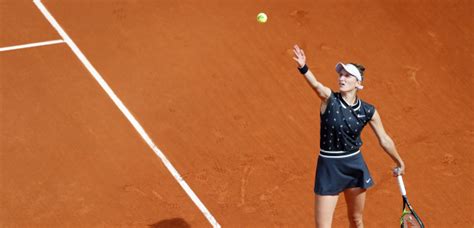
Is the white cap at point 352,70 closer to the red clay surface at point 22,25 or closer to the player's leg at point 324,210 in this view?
the player's leg at point 324,210

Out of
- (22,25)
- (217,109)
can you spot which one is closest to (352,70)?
(217,109)

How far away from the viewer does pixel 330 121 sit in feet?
23.9

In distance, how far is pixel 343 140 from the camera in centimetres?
737

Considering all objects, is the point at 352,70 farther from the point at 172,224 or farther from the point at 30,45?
the point at 30,45

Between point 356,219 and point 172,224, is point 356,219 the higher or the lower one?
the higher one

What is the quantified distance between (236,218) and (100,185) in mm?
1766

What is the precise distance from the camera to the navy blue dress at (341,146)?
23.9 feet

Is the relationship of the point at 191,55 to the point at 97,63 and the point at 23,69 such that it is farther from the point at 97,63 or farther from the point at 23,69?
the point at 23,69

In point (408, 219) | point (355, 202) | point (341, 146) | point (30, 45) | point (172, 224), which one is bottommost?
Answer: point (172, 224)

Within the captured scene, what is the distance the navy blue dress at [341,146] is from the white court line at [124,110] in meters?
2.19

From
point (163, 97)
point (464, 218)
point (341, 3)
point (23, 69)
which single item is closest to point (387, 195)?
point (464, 218)

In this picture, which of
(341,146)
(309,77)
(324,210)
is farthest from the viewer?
(324,210)

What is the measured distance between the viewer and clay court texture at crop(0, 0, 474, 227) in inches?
375

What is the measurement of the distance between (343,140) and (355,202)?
2.47 ft
